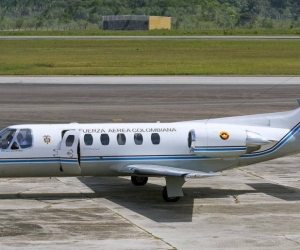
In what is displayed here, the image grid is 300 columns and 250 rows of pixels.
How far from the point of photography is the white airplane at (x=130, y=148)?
23344 millimetres

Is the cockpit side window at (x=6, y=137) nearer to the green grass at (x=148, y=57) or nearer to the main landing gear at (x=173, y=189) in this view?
the main landing gear at (x=173, y=189)

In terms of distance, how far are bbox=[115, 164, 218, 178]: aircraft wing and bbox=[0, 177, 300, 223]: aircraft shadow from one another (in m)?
0.96

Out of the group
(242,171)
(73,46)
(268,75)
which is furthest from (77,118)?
(73,46)

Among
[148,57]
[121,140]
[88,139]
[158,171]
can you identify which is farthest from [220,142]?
[148,57]

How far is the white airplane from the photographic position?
919 inches

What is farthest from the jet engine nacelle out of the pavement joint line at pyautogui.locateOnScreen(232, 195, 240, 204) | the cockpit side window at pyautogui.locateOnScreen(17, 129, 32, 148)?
the cockpit side window at pyautogui.locateOnScreen(17, 129, 32, 148)

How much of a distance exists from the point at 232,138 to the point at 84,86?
115 ft

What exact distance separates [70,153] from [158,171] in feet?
9.40

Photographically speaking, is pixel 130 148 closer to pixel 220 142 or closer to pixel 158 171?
pixel 158 171

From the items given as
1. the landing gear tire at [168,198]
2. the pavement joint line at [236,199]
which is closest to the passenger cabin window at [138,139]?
the landing gear tire at [168,198]

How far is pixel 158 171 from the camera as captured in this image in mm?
22594

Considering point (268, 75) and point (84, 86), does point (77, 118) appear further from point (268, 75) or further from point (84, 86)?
point (268, 75)

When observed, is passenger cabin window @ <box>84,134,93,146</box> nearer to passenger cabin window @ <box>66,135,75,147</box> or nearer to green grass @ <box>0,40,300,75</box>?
passenger cabin window @ <box>66,135,75,147</box>

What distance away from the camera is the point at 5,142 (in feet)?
77.5
